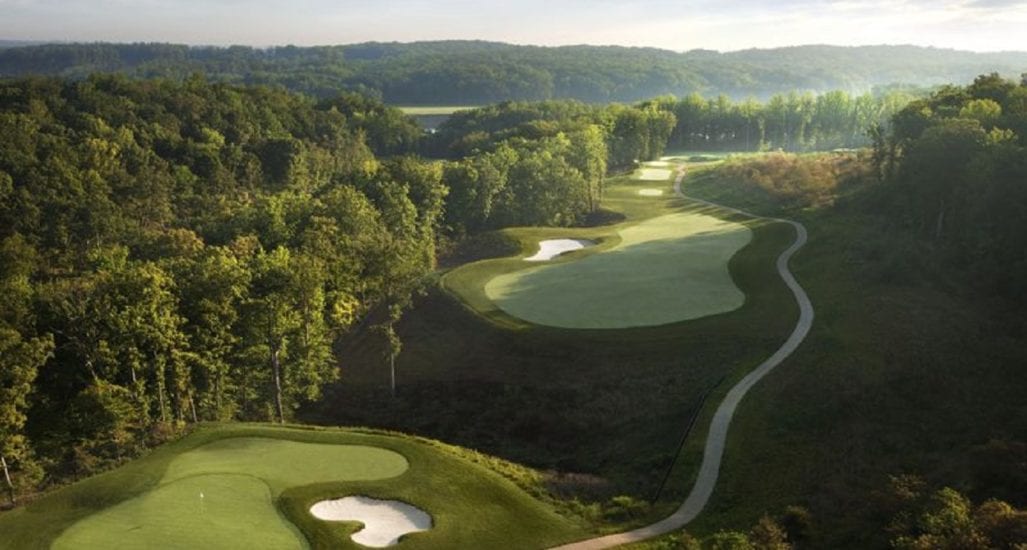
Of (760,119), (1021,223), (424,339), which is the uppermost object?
(760,119)

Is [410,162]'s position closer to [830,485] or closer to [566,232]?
[566,232]

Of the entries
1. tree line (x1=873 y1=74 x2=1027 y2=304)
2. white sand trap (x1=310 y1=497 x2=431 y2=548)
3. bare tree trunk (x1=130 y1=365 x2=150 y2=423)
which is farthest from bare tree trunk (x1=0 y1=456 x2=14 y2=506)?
tree line (x1=873 y1=74 x2=1027 y2=304)

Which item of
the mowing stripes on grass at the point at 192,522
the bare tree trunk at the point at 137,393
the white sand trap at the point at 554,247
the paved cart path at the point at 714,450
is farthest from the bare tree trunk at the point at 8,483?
the white sand trap at the point at 554,247

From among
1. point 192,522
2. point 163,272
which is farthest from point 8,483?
point 192,522

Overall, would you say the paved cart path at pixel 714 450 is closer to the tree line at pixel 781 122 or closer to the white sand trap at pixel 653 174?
the white sand trap at pixel 653 174

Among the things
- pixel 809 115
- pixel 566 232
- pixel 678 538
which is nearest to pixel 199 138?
pixel 566 232

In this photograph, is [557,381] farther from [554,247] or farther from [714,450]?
[554,247]

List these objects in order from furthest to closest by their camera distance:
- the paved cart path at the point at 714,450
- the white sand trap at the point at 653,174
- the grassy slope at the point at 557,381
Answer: the white sand trap at the point at 653,174
the grassy slope at the point at 557,381
the paved cart path at the point at 714,450

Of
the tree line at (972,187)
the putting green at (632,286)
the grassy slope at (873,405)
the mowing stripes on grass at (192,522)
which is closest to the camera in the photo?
the mowing stripes on grass at (192,522)
